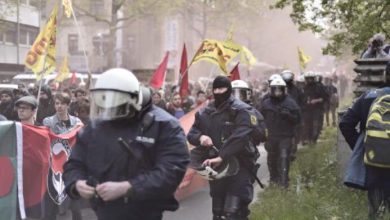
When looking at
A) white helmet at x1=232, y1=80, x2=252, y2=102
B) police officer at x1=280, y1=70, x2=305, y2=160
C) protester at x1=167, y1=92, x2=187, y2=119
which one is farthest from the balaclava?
protester at x1=167, y1=92, x2=187, y2=119

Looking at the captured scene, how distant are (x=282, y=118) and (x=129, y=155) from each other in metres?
6.10

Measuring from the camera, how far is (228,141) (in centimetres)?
596

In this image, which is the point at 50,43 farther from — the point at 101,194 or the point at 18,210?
the point at 101,194

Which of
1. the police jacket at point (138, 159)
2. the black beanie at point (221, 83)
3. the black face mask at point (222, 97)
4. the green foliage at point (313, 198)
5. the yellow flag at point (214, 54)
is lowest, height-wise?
the green foliage at point (313, 198)

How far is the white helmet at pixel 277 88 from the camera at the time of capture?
30.8ft

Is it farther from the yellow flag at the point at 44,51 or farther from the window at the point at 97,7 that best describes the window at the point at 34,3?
the yellow flag at the point at 44,51

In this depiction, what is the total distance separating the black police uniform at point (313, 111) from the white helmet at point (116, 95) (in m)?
11.9

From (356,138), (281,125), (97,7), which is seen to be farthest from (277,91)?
(97,7)

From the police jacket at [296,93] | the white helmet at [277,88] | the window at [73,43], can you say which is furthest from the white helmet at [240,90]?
the window at [73,43]

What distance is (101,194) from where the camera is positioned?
345 centimetres

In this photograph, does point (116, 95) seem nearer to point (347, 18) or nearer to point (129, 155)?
point (129, 155)

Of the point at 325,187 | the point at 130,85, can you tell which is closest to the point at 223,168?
the point at 130,85

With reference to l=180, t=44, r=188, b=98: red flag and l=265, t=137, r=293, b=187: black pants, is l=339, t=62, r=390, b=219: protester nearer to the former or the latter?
l=265, t=137, r=293, b=187: black pants

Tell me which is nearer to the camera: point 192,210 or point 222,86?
point 222,86
